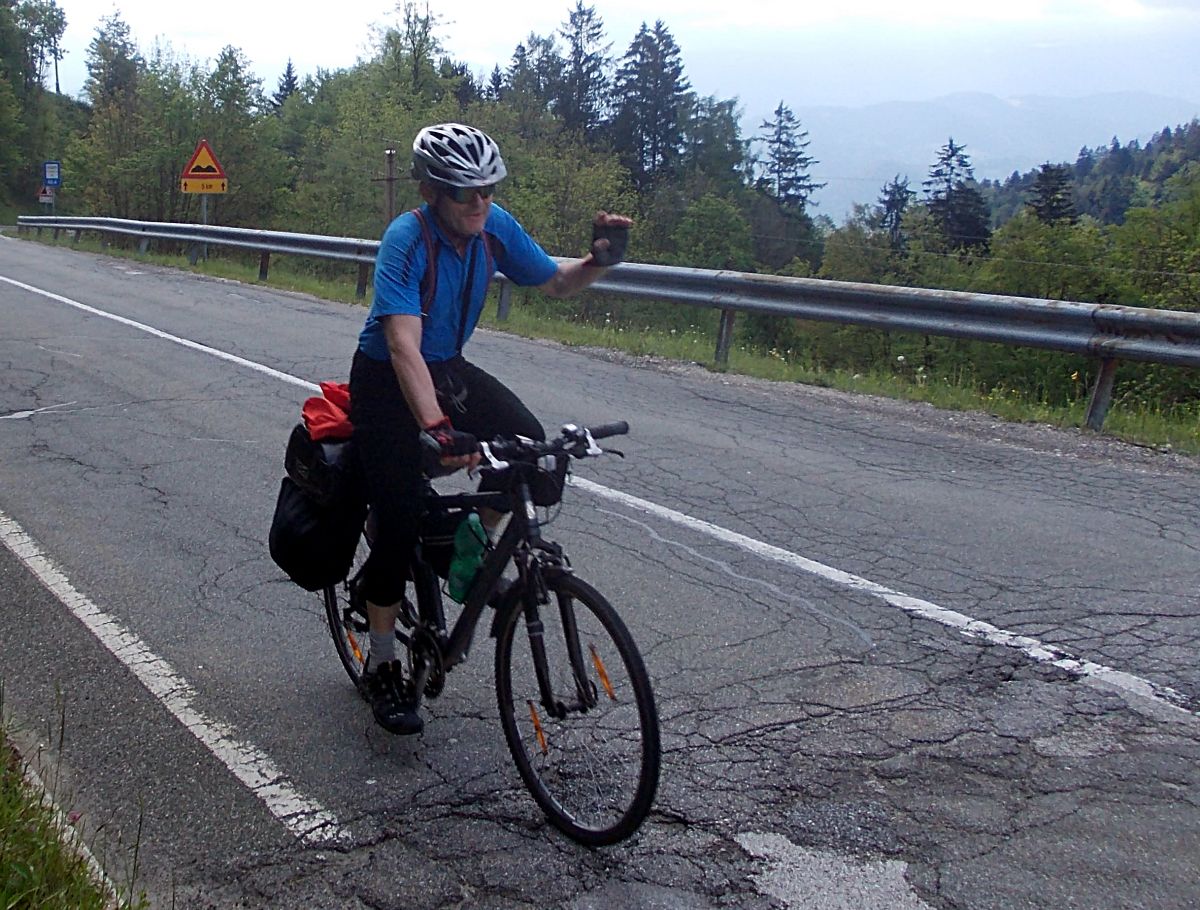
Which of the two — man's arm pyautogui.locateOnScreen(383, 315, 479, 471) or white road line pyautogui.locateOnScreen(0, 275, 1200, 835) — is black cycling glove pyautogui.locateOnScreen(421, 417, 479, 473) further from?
white road line pyautogui.locateOnScreen(0, 275, 1200, 835)

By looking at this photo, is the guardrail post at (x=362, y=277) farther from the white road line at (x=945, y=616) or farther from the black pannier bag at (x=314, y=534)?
the black pannier bag at (x=314, y=534)

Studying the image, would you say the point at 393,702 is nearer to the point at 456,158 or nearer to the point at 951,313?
the point at 456,158

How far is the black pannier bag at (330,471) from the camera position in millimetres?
3871

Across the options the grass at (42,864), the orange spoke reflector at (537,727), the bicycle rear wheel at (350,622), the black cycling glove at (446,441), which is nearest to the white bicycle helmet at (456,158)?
the black cycling glove at (446,441)

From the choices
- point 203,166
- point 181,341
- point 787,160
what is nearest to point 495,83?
point 787,160

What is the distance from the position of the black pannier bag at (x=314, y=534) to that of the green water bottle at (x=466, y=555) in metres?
0.43

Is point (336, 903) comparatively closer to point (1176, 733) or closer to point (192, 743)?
point (192, 743)

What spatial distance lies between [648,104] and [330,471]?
298 ft

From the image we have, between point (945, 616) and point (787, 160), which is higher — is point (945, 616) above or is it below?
below

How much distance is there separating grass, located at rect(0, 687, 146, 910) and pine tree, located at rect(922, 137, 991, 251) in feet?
217

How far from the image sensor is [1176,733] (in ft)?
13.3

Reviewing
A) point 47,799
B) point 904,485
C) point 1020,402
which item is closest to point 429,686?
point 47,799

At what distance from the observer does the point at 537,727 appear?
3.60 m

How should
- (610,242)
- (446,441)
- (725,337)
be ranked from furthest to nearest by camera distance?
(725,337)
(610,242)
(446,441)
